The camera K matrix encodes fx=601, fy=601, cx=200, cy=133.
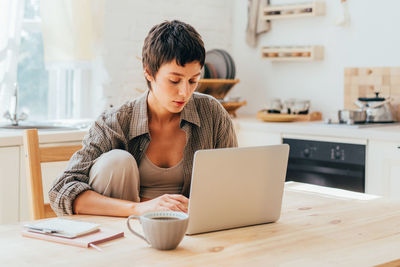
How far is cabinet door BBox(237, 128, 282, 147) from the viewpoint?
376cm

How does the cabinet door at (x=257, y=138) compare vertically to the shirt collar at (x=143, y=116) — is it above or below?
below

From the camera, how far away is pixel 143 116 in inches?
80.4

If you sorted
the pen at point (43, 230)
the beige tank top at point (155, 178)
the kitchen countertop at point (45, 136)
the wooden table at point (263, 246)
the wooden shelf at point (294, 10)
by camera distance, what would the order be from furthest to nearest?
the wooden shelf at point (294, 10) → the kitchen countertop at point (45, 136) → the beige tank top at point (155, 178) → the pen at point (43, 230) → the wooden table at point (263, 246)

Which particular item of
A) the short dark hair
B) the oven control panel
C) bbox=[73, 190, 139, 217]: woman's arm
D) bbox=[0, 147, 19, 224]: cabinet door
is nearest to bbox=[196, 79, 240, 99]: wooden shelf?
the oven control panel

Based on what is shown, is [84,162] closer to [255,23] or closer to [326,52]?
[326,52]

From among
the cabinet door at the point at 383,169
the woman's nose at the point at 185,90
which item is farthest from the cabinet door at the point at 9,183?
the cabinet door at the point at 383,169

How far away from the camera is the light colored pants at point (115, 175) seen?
177 cm

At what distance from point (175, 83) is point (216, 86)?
233 cm

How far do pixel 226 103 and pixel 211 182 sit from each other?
2.72m

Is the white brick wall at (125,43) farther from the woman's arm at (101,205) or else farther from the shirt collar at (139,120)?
the woman's arm at (101,205)

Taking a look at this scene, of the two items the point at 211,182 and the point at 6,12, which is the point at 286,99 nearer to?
the point at 6,12

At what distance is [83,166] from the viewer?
1837 mm

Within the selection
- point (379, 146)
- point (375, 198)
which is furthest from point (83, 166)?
point (379, 146)

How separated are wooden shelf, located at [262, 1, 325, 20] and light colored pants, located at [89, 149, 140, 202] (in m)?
2.67
